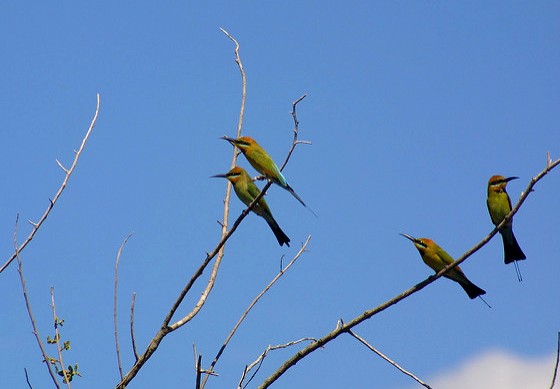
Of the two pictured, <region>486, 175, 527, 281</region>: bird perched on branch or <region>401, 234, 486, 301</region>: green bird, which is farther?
<region>486, 175, 527, 281</region>: bird perched on branch

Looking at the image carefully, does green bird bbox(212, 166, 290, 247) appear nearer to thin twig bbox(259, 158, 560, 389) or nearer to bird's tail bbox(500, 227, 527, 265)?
bird's tail bbox(500, 227, 527, 265)

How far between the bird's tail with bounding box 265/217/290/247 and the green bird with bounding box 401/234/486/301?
3.01 ft

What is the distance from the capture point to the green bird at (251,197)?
514 cm

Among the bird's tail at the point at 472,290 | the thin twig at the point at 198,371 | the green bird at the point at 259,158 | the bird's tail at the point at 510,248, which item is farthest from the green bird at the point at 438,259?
the thin twig at the point at 198,371

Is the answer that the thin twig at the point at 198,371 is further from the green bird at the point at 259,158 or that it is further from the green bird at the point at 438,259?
the green bird at the point at 438,259

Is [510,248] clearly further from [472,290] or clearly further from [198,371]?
[198,371]

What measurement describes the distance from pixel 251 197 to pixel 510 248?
1.69m

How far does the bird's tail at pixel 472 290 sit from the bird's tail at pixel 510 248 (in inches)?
17.2

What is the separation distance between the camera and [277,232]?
17.3ft

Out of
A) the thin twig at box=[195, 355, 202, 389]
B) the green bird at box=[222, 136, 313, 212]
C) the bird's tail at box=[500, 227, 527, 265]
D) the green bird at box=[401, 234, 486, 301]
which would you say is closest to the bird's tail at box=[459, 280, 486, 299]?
the green bird at box=[401, 234, 486, 301]

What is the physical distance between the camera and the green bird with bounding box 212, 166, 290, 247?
514 centimetres

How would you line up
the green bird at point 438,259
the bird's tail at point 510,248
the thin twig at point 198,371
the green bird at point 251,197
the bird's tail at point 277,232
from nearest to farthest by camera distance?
1. the thin twig at point 198,371
2. the green bird at point 438,259
3. the bird's tail at point 510,248
4. the green bird at point 251,197
5. the bird's tail at point 277,232

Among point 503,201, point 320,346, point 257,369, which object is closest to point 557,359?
A: point 320,346

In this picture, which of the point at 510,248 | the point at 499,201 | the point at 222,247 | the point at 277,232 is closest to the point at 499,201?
the point at 499,201
